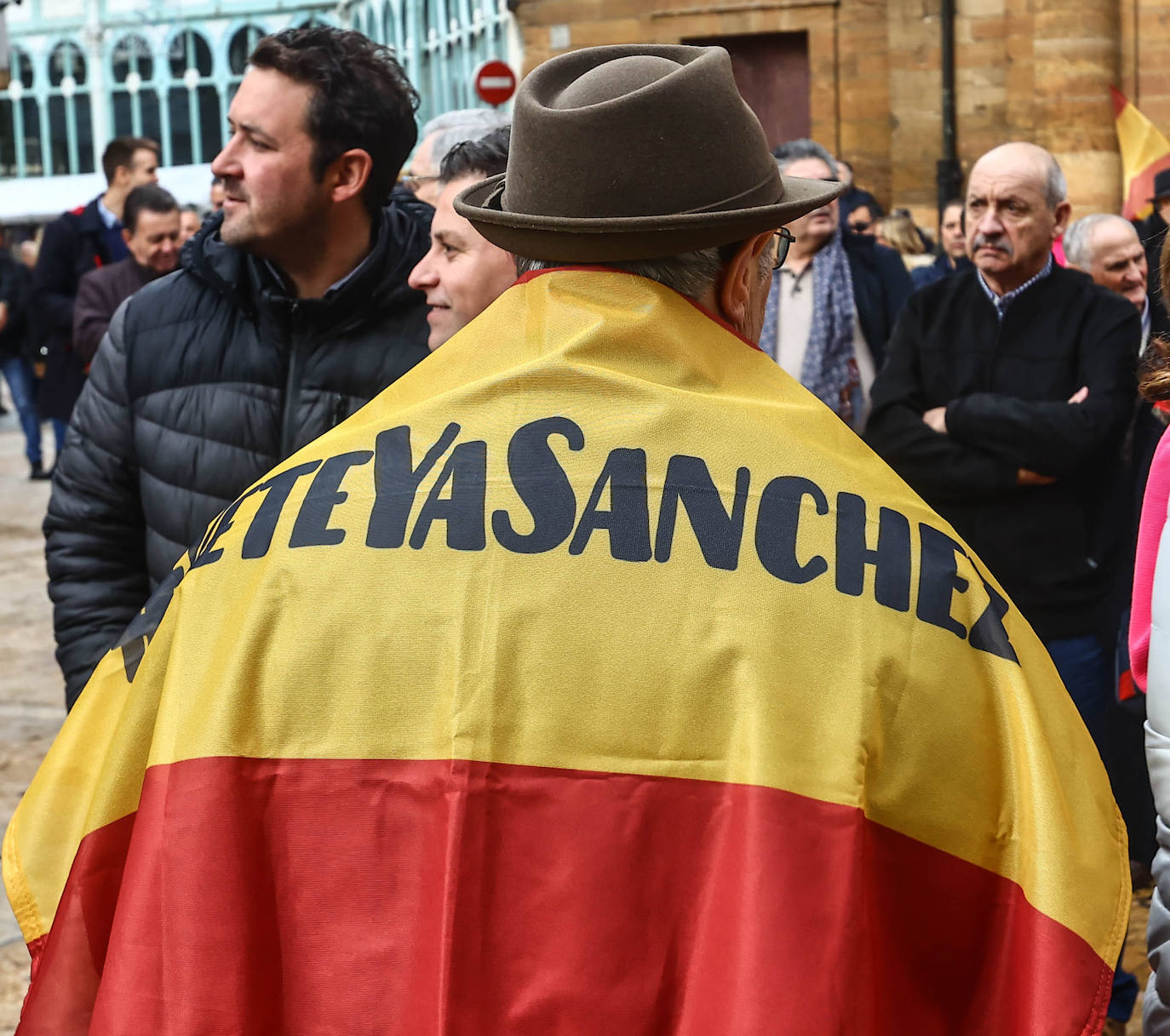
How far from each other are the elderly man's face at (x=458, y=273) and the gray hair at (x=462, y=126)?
65 cm

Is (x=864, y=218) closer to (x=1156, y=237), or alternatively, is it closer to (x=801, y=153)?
(x=801, y=153)

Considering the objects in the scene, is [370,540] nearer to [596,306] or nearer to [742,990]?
[596,306]

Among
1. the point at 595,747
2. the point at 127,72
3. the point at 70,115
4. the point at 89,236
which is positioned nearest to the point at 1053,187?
the point at 595,747

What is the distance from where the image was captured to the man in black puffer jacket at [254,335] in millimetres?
3061

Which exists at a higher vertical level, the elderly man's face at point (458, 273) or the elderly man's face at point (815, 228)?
the elderly man's face at point (458, 273)

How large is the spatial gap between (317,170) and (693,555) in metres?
1.62

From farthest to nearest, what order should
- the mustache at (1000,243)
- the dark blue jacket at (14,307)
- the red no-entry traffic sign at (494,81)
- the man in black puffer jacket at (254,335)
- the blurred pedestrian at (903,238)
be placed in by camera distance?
the red no-entry traffic sign at (494,81), the dark blue jacket at (14,307), the blurred pedestrian at (903,238), the mustache at (1000,243), the man in black puffer jacket at (254,335)

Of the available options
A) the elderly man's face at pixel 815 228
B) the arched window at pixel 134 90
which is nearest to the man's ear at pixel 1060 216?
the elderly man's face at pixel 815 228

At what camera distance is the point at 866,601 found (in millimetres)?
1729

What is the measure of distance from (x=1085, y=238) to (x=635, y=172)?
448cm

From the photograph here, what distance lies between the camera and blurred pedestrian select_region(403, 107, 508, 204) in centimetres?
392

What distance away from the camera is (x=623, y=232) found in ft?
6.02

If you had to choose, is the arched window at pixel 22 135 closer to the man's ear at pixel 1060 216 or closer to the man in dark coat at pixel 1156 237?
the man in dark coat at pixel 1156 237

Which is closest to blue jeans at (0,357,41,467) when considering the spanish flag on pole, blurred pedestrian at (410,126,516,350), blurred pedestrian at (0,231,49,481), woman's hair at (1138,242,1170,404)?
blurred pedestrian at (0,231,49,481)
